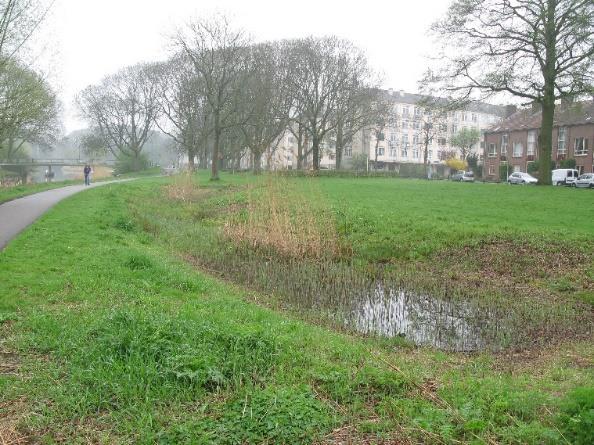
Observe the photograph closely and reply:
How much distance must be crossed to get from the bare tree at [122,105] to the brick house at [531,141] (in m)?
42.8

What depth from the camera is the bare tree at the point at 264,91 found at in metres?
43.7

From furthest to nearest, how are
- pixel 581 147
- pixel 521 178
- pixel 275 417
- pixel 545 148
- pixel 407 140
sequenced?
pixel 407 140 → pixel 581 147 → pixel 521 178 → pixel 545 148 → pixel 275 417

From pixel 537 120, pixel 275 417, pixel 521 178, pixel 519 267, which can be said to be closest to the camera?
pixel 275 417

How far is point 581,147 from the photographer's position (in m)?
54.2

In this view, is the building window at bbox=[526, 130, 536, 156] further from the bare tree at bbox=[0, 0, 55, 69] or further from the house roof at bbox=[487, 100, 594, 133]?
the bare tree at bbox=[0, 0, 55, 69]

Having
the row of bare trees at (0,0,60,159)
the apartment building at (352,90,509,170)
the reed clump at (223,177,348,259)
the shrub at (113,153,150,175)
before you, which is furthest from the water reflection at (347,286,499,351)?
the apartment building at (352,90,509,170)

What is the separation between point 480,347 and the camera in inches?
307

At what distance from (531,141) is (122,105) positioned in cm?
5048

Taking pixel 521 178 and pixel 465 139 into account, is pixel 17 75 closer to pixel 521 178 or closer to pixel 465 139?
pixel 521 178

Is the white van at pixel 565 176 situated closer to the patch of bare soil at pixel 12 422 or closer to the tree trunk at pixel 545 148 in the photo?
the tree trunk at pixel 545 148

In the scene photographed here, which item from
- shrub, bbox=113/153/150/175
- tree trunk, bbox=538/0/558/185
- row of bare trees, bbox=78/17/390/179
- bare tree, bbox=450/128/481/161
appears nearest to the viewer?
tree trunk, bbox=538/0/558/185

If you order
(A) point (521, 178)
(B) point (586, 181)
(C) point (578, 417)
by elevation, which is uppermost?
(A) point (521, 178)

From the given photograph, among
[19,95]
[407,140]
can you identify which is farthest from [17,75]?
[407,140]

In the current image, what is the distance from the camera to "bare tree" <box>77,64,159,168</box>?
63.0 metres
